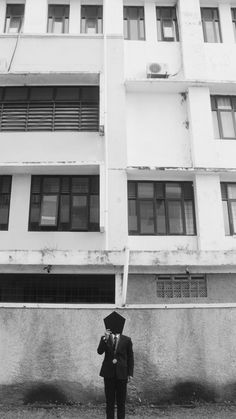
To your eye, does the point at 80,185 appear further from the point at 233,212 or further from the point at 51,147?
the point at 233,212

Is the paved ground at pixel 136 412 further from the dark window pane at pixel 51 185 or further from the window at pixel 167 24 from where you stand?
the window at pixel 167 24

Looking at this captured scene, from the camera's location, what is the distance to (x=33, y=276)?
32.2ft

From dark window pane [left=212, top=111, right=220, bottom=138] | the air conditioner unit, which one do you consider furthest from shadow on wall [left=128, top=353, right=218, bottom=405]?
the air conditioner unit

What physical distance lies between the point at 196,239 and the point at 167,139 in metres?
2.93

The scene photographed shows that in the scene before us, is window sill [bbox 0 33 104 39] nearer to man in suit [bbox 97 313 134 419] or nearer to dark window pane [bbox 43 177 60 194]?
dark window pane [bbox 43 177 60 194]

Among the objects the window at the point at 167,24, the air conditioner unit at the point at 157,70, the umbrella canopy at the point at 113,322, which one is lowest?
the umbrella canopy at the point at 113,322

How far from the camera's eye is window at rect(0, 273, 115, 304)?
968cm

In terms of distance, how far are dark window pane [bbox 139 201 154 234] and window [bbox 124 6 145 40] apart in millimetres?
5398

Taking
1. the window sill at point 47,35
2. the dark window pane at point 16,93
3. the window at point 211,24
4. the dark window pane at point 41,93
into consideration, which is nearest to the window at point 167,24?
the window at point 211,24

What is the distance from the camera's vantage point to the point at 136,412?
7504mm

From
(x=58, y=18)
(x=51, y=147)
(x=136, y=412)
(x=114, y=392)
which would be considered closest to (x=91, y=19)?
(x=58, y=18)

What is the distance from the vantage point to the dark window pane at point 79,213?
10.8 meters

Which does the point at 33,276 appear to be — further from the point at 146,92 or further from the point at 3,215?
the point at 146,92

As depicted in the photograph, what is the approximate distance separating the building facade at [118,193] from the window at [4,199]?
4cm
